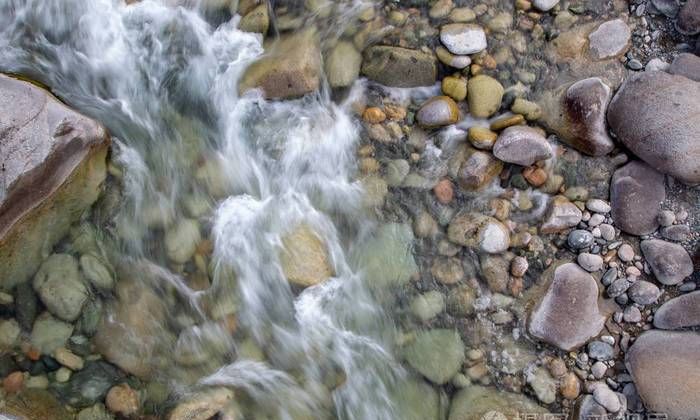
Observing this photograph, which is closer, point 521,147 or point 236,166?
point 521,147

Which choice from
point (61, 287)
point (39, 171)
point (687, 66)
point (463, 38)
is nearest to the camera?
point (39, 171)

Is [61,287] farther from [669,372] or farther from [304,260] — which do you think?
[669,372]

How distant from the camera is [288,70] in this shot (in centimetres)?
407

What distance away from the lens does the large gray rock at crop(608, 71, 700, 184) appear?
3.73 meters

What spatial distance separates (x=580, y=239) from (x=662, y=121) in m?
0.91

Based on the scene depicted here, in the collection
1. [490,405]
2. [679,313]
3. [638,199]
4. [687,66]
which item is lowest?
[490,405]

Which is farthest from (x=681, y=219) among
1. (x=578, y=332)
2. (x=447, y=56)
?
(x=447, y=56)

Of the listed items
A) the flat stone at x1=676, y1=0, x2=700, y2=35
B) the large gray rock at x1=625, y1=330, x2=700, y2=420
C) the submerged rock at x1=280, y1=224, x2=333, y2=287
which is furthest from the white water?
the flat stone at x1=676, y1=0, x2=700, y2=35

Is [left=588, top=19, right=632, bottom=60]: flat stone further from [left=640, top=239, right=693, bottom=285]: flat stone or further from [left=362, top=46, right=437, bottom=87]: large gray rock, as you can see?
[left=640, top=239, right=693, bottom=285]: flat stone

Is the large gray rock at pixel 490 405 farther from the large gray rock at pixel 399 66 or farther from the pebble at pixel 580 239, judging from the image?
the large gray rock at pixel 399 66

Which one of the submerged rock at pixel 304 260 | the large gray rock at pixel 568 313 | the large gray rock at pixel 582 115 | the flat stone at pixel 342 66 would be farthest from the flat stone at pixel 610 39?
the submerged rock at pixel 304 260

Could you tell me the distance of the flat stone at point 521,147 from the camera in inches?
157

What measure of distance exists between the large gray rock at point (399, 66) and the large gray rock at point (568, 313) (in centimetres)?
167

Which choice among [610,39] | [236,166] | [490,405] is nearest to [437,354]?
[490,405]
